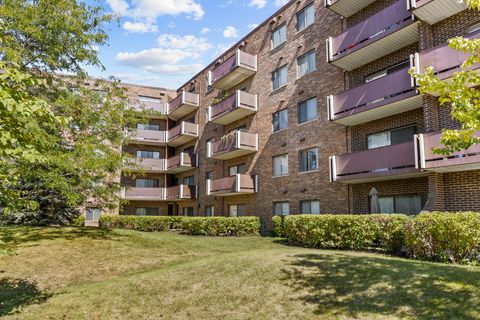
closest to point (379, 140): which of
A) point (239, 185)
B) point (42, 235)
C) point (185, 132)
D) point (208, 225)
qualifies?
point (239, 185)

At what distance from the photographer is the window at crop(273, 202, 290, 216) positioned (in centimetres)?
2309

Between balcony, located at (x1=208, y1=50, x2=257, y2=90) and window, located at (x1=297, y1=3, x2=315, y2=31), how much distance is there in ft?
15.6

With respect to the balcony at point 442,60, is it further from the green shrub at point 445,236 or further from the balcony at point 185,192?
the balcony at point 185,192

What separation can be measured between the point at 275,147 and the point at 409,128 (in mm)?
9489

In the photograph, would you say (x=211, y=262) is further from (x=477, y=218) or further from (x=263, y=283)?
(x=477, y=218)

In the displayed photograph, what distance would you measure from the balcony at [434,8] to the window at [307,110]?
25.7 ft

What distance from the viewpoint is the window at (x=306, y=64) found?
22.4 metres

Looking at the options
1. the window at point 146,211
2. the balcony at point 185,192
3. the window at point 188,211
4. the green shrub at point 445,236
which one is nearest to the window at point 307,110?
the green shrub at point 445,236

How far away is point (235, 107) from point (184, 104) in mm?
10301

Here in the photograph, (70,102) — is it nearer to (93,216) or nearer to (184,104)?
(184,104)

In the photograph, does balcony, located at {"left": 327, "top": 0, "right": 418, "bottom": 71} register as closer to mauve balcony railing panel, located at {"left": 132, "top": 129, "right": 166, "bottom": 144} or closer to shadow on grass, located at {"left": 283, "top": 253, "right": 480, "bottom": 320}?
shadow on grass, located at {"left": 283, "top": 253, "right": 480, "bottom": 320}

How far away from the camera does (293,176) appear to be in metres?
22.7

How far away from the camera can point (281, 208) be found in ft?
77.3

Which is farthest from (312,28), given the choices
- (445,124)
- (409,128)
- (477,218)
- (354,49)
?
(477,218)
